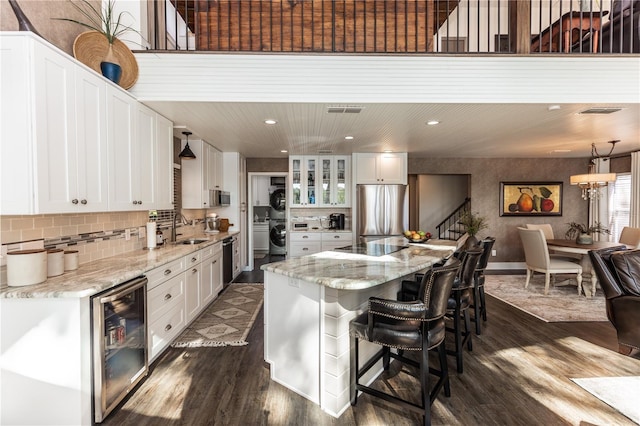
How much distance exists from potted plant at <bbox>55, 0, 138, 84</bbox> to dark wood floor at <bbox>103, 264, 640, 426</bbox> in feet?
8.49

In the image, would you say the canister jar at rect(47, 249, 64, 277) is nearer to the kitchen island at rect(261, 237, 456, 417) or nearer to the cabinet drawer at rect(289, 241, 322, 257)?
the kitchen island at rect(261, 237, 456, 417)

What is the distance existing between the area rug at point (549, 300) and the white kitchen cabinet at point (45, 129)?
505cm

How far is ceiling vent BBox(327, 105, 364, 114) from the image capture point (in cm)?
306

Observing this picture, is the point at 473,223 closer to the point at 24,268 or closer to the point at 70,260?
the point at 70,260

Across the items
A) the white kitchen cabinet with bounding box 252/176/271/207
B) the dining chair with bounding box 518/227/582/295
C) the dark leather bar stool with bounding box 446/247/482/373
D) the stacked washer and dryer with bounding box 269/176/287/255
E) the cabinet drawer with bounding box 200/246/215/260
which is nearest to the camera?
the dark leather bar stool with bounding box 446/247/482/373

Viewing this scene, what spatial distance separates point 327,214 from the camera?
21.4 feet

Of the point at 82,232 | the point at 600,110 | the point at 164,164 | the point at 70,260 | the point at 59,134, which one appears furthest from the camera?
the point at 164,164

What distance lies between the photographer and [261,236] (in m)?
8.23

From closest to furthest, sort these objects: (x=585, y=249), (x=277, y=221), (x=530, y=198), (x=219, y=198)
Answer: (x=585, y=249) < (x=219, y=198) < (x=530, y=198) < (x=277, y=221)

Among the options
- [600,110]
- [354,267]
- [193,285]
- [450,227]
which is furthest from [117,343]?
[450,227]

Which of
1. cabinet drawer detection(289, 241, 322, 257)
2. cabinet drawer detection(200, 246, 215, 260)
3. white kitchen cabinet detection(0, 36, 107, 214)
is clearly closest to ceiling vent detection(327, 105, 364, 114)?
white kitchen cabinet detection(0, 36, 107, 214)

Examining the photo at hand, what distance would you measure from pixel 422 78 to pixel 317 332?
2.48 meters

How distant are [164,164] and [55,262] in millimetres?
1576

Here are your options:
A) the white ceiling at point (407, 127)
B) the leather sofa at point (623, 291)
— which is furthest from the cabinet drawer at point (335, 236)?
the leather sofa at point (623, 291)
